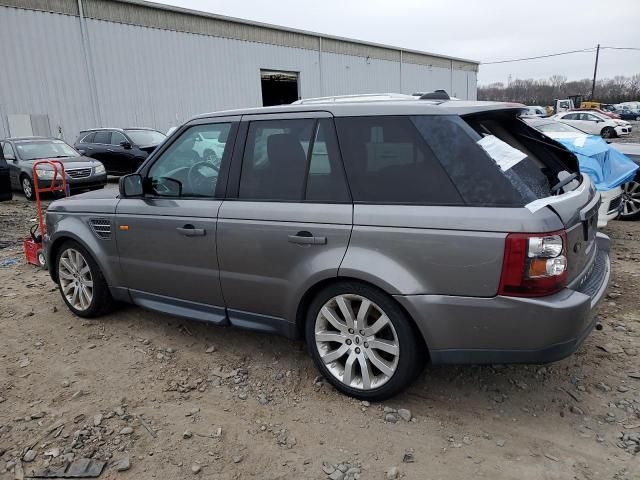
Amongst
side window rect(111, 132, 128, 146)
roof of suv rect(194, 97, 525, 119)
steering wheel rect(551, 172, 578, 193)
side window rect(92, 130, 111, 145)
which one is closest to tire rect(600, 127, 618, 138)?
side window rect(111, 132, 128, 146)

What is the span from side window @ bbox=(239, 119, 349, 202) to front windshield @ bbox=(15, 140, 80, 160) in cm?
1123

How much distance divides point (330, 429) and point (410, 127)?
176 centimetres

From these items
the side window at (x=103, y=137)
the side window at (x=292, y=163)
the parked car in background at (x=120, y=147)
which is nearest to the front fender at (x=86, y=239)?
the side window at (x=292, y=163)

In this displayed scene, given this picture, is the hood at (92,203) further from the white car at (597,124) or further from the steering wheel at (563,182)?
the white car at (597,124)

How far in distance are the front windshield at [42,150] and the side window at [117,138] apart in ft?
6.05

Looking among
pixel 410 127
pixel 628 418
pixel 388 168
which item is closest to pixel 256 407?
pixel 388 168

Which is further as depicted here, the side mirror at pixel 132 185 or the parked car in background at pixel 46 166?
the parked car in background at pixel 46 166

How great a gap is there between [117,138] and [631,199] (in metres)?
13.3

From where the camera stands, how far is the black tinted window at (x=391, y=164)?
271cm

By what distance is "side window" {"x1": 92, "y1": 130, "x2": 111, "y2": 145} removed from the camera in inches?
601

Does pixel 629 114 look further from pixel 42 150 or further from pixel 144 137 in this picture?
pixel 42 150

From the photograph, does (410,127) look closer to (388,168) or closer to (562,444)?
(388,168)

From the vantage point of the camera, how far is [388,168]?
9.46 ft

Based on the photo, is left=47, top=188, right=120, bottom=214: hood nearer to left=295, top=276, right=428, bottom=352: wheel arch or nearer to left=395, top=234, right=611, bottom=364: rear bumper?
left=295, top=276, right=428, bottom=352: wheel arch
